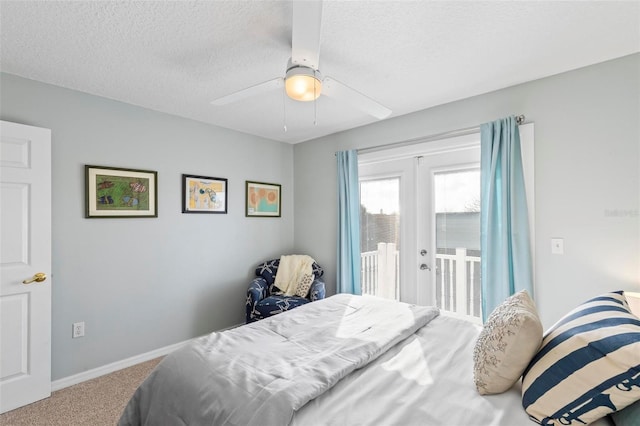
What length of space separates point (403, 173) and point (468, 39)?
5.18 ft

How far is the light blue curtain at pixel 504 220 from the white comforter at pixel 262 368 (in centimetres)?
87

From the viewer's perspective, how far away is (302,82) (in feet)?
5.56

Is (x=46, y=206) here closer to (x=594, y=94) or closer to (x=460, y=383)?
(x=460, y=383)

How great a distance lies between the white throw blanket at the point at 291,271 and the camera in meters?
3.72

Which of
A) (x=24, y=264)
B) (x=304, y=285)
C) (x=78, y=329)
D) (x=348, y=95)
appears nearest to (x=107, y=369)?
(x=78, y=329)

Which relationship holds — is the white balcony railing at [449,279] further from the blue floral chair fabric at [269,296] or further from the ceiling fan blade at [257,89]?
the ceiling fan blade at [257,89]

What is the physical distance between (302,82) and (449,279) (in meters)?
2.36

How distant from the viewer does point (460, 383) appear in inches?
49.8

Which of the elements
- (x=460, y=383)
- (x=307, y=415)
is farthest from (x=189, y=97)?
(x=460, y=383)

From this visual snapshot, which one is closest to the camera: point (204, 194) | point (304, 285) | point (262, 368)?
point (262, 368)

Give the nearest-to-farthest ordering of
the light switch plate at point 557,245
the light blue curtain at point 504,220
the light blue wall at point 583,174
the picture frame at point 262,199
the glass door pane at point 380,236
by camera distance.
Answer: the light blue wall at point 583,174 < the light switch plate at point 557,245 < the light blue curtain at point 504,220 < the glass door pane at point 380,236 < the picture frame at point 262,199

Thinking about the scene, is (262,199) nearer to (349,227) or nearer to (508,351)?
(349,227)

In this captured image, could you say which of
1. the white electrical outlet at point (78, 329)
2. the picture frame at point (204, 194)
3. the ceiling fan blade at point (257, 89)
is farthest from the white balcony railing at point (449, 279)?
the white electrical outlet at point (78, 329)

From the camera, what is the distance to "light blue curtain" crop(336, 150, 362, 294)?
3.56m
